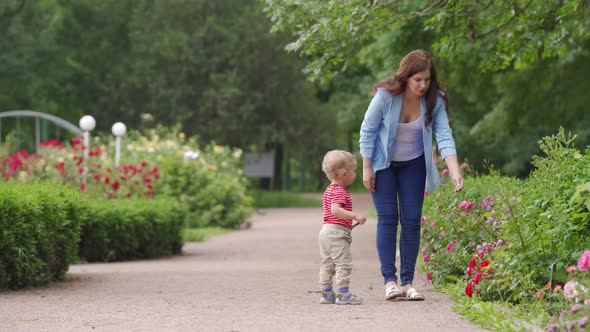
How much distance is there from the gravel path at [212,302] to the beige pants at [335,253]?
244 millimetres

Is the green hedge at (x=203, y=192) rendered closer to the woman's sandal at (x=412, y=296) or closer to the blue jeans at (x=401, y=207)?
the blue jeans at (x=401, y=207)

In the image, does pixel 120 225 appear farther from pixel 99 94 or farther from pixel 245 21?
pixel 99 94

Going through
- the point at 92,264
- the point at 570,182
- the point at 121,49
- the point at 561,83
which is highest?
the point at 121,49

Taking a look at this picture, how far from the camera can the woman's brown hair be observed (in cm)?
721

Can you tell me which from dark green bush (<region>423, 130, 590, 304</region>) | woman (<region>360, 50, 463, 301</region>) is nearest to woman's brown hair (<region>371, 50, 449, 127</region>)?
woman (<region>360, 50, 463, 301</region>)

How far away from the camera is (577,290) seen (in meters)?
4.88

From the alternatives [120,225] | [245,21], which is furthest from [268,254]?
[245,21]

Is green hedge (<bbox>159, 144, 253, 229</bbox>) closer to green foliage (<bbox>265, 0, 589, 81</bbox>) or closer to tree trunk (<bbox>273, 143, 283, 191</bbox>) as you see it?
green foliage (<bbox>265, 0, 589, 81</bbox>)

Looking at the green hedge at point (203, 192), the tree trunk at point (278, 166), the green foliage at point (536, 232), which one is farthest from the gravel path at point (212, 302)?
the tree trunk at point (278, 166)

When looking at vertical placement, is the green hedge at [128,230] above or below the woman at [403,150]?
below

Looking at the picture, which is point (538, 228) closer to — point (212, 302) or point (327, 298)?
point (327, 298)

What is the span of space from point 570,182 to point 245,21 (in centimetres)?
3098

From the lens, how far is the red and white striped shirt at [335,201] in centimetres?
710

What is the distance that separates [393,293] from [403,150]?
3.38ft
